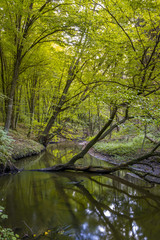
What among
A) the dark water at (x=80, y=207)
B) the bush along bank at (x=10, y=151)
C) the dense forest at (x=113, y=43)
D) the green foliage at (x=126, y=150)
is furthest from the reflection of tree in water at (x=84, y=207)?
the green foliage at (x=126, y=150)

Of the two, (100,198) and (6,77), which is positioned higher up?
(6,77)

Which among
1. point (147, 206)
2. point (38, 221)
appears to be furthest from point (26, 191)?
point (147, 206)

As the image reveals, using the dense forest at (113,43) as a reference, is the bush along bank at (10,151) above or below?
below

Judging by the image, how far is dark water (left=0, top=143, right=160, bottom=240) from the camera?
3.35 meters

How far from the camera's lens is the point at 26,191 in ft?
17.5

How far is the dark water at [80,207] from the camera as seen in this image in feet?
11.0

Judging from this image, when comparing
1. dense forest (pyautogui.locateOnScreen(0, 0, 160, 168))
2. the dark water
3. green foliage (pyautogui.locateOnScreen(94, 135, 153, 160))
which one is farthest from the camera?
green foliage (pyautogui.locateOnScreen(94, 135, 153, 160))

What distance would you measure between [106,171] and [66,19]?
6.40 meters

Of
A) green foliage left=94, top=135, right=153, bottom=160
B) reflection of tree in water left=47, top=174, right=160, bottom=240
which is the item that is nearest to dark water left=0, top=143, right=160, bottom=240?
reflection of tree in water left=47, top=174, right=160, bottom=240

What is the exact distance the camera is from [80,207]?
175 inches

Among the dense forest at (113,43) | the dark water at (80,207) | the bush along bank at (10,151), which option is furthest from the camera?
the bush along bank at (10,151)

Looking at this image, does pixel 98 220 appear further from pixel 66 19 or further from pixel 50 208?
pixel 66 19

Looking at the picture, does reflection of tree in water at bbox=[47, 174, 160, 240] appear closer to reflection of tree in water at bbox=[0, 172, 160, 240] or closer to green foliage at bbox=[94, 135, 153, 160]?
reflection of tree in water at bbox=[0, 172, 160, 240]

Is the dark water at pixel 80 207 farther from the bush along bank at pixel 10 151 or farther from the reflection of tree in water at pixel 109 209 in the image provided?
the bush along bank at pixel 10 151
